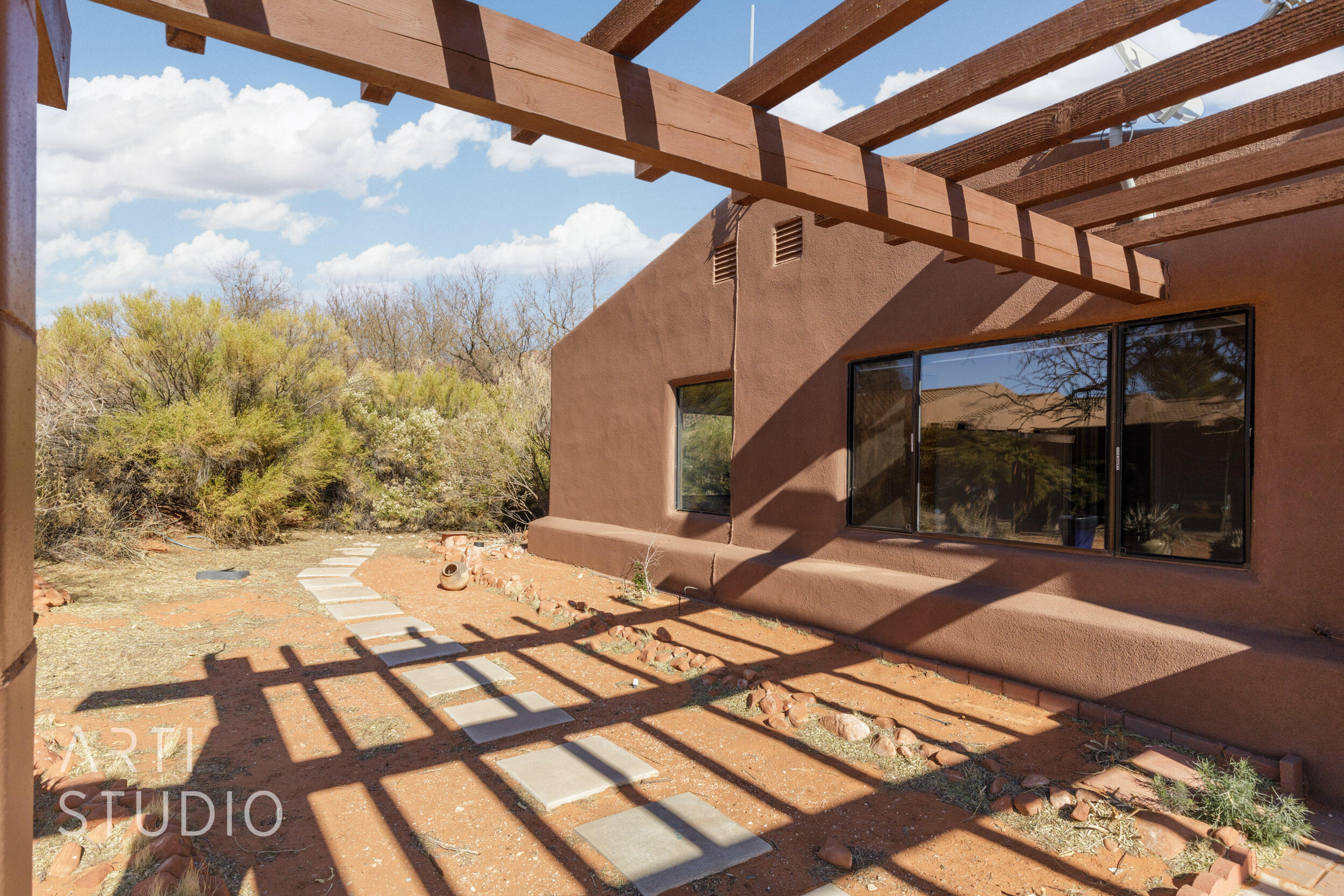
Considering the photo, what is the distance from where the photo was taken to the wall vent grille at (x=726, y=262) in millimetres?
7086

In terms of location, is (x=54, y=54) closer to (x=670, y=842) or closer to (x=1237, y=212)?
(x=670, y=842)

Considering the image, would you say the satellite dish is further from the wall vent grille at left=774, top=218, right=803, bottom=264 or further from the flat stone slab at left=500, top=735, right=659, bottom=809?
the flat stone slab at left=500, top=735, right=659, bottom=809

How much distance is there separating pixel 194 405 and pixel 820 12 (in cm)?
974

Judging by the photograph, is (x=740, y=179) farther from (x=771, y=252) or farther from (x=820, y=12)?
(x=771, y=252)

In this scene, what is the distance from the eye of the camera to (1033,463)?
4742 millimetres

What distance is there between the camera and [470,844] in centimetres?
275

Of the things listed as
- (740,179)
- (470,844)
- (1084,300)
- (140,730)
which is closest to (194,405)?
(140,730)

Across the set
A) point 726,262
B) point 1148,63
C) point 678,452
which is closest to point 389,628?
point 678,452

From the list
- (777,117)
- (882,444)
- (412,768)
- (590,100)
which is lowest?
(412,768)

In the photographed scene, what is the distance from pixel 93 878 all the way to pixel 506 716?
195 cm

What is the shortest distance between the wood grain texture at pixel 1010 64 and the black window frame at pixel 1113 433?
251 cm

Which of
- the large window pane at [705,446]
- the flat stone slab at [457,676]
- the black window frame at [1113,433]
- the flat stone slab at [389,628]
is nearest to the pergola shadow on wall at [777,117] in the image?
the black window frame at [1113,433]

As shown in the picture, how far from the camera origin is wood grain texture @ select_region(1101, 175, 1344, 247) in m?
3.12

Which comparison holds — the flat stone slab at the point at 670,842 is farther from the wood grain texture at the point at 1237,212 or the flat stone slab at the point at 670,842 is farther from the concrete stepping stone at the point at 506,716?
the wood grain texture at the point at 1237,212
